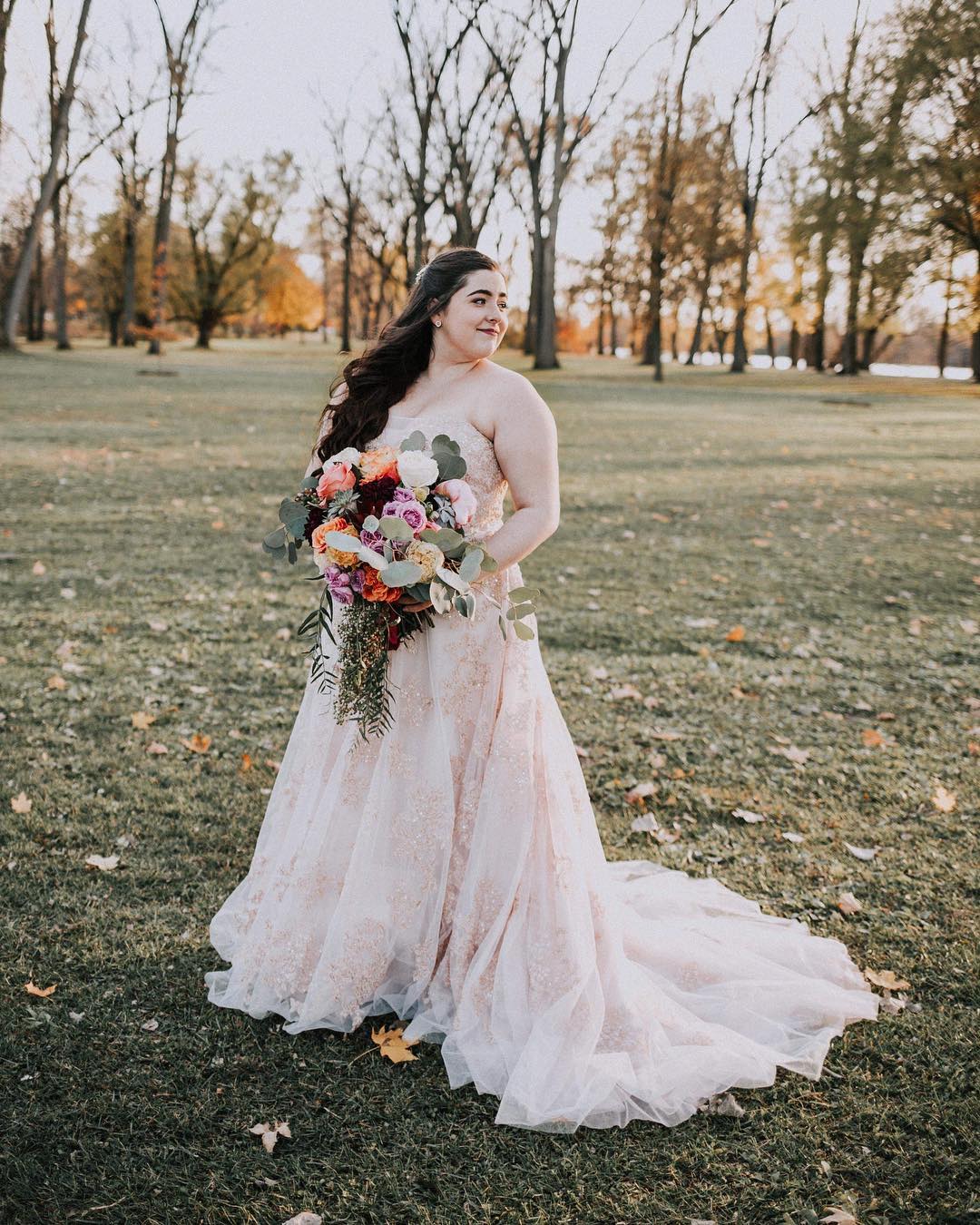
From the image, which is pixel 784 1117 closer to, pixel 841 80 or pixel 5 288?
pixel 841 80

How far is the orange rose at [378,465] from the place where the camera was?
281 cm

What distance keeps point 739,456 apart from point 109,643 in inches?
523

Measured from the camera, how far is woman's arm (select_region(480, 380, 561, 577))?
10.1 ft

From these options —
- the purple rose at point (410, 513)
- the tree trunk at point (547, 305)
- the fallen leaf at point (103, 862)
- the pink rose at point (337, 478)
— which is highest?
the tree trunk at point (547, 305)

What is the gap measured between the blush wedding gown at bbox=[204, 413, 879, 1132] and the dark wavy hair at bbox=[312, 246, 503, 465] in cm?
12

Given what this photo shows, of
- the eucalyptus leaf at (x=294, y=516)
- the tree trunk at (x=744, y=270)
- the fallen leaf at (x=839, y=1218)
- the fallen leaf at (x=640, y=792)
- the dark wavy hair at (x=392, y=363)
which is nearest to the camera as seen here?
the fallen leaf at (x=839, y=1218)

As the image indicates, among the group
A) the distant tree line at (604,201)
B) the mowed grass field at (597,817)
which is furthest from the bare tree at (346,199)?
the mowed grass field at (597,817)

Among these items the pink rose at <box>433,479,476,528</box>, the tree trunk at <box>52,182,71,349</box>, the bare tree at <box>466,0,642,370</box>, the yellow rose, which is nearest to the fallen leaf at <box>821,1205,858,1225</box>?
the yellow rose

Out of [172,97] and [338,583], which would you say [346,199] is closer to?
[172,97]

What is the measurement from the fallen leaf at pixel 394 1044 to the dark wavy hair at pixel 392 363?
1.93 meters

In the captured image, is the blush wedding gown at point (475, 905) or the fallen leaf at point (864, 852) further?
the fallen leaf at point (864, 852)

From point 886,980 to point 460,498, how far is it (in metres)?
2.37

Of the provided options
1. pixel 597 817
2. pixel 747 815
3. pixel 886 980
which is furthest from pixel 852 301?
pixel 886 980

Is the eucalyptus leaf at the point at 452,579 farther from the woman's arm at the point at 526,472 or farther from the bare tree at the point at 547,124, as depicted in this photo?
the bare tree at the point at 547,124
